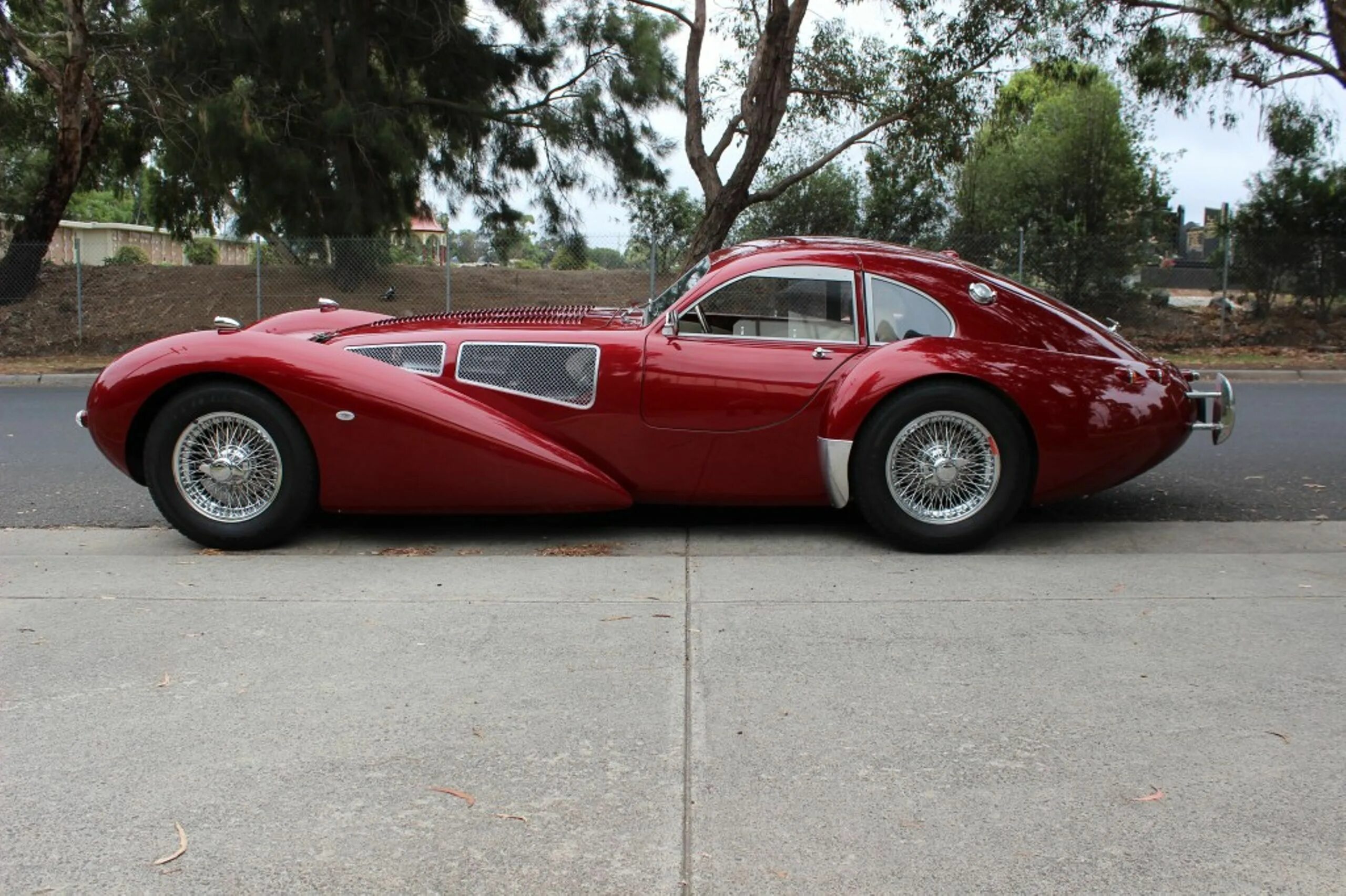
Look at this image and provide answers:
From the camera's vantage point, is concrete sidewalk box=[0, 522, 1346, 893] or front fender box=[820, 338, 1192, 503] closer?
concrete sidewalk box=[0, 522, 1346, 893]

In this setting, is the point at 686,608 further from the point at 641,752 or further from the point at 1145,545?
the point at 1145,545

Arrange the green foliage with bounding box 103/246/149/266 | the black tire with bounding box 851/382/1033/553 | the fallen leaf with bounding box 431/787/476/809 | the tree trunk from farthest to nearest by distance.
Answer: the green foliage with bounding box 103/246/149/266
the tree trunk
the black tire with bounding box 851/382/1033/553
the fallen leaf with bounding box 431/787/476/809

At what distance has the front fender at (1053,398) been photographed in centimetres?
535

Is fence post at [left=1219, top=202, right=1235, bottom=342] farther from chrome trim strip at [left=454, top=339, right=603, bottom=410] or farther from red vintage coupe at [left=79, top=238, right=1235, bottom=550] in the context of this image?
chrome trim strip at [left=454, top=339, right=603, bottom=410]

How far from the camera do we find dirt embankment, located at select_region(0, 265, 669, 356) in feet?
61.3

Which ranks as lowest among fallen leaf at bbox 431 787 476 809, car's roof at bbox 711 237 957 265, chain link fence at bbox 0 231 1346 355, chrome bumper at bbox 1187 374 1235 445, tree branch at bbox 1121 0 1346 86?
fallen leaf at bbox 431 787 476 809

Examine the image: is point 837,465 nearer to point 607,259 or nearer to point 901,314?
point 901,314

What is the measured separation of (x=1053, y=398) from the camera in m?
5.40

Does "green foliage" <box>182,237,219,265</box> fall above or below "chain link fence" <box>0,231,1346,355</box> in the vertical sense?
above

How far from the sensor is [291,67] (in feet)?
59.5

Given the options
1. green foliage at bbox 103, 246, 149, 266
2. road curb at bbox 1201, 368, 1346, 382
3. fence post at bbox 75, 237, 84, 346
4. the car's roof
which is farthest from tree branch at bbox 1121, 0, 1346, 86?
green foliage at bbox 103, 246, 149, 266

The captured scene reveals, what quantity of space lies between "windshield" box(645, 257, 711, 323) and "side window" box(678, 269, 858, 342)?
0.20 metres

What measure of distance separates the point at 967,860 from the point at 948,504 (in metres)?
2.88

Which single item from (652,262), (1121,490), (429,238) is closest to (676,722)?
(1121,490)
